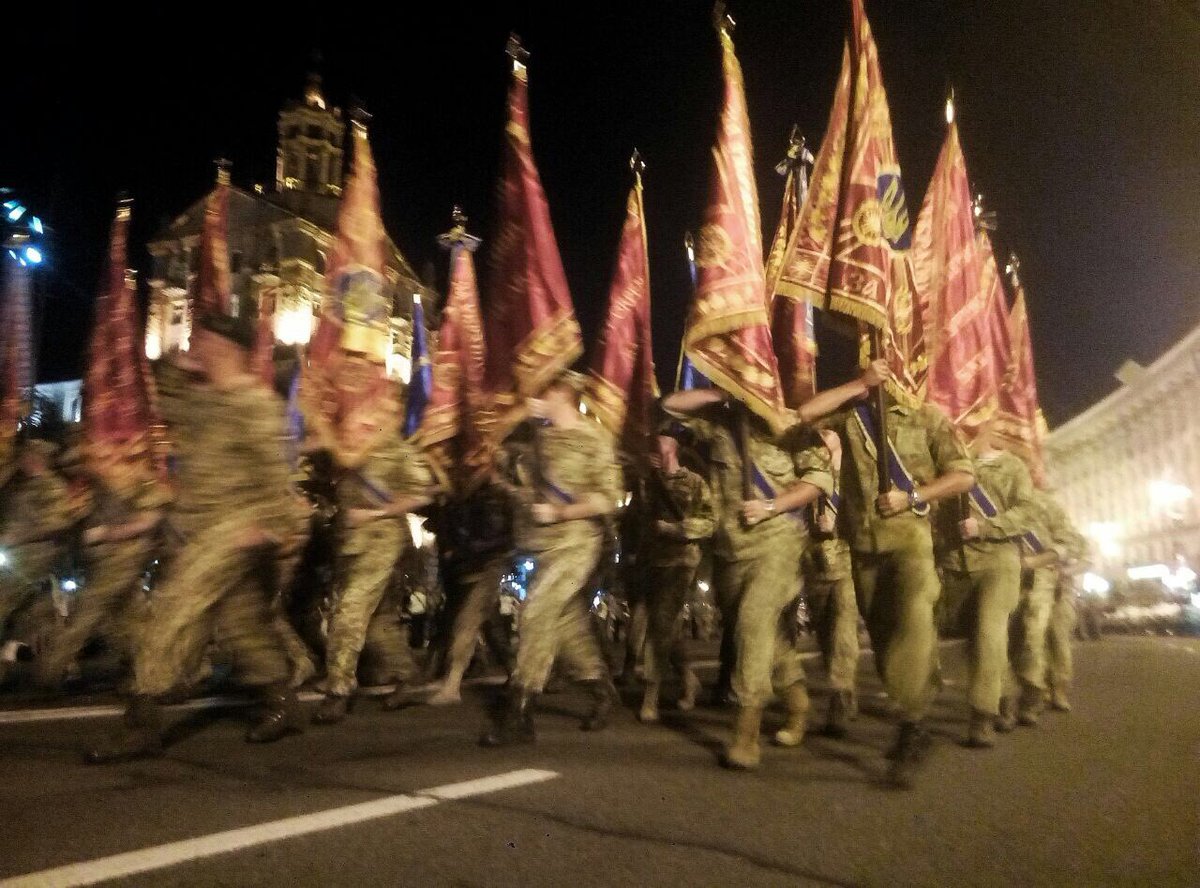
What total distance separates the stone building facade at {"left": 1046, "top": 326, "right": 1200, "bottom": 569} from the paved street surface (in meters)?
59.1

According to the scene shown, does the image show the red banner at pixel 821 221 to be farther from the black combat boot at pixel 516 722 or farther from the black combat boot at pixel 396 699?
the black combat boot at pixel 396 699

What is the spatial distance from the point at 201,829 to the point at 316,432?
4.53 metres

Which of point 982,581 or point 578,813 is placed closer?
point 578,813

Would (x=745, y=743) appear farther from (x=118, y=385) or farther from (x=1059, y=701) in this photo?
(x=118, y=385)

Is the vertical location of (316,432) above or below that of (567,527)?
above

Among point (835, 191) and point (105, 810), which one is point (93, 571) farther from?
point (835, 191)

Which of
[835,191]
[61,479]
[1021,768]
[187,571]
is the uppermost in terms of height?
[835,191]

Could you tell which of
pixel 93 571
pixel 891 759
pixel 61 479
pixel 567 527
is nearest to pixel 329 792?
pixel 567 527

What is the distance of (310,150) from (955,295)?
55355mm

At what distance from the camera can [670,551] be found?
7820 millimetres

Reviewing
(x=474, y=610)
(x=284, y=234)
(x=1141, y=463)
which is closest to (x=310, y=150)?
(x=284, y=234)

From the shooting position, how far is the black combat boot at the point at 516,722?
5.27 meters

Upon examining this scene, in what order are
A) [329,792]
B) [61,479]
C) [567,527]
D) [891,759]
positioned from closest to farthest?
[329,792] → [891,759] → [567,527] → [61,479]

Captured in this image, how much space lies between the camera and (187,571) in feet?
15.0
